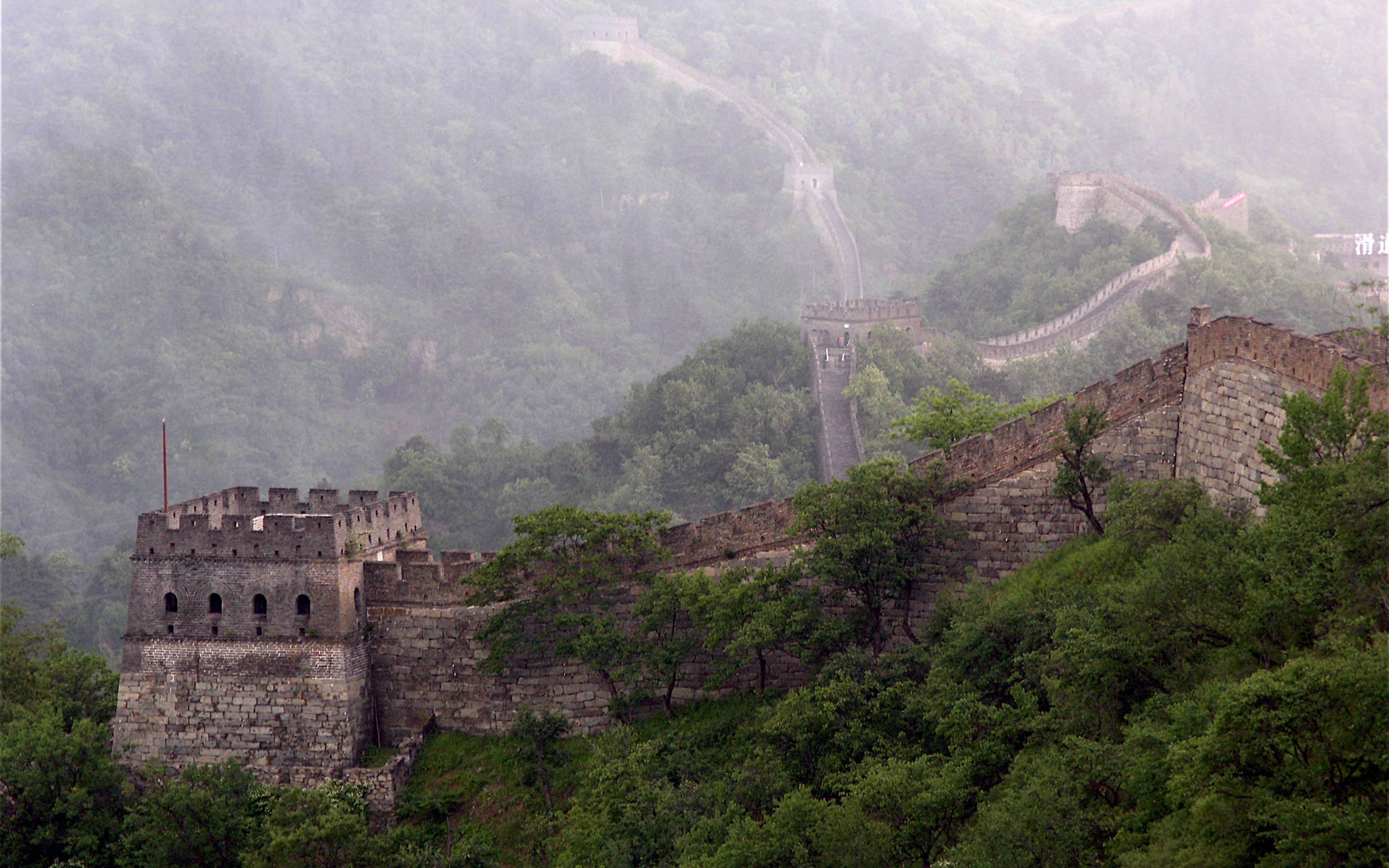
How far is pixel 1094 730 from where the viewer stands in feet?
73.2

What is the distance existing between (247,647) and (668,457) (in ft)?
127

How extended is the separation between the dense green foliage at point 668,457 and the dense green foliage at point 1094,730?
34984 mm

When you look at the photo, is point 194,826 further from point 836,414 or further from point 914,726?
point 836,414

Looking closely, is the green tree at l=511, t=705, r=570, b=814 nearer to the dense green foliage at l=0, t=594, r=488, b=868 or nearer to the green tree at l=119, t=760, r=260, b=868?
the dense green foliage at l=0, t=594, r=488, b=868

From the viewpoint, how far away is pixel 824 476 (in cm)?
6338

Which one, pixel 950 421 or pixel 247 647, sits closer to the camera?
pixel 247 647

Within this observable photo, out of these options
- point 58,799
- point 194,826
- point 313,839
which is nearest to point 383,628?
point 313,839

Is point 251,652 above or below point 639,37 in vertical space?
below

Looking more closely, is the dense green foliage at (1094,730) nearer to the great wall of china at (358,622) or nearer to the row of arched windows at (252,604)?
the great wall of china at (358,622)

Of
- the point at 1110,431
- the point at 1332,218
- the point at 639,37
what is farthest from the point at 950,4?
the point at 1110,431

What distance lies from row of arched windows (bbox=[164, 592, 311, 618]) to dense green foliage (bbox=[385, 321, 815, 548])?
1303 inches

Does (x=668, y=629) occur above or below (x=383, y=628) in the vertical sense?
below

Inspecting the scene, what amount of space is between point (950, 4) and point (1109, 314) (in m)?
104

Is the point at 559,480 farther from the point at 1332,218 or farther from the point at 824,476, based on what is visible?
the point at 1332,218
